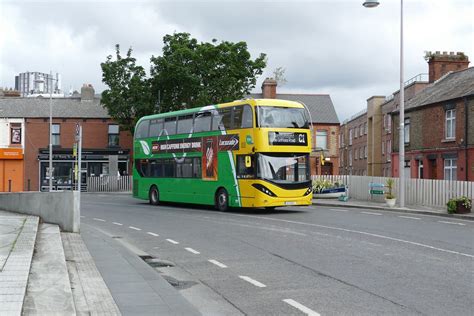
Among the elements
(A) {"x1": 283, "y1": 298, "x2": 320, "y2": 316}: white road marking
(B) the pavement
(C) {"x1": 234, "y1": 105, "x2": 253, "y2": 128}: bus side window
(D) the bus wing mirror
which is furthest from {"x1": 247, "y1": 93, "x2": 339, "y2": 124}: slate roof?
(A) {"x1": 283, "y1": 298, "x2": 320, "y2": 316}: white road marking

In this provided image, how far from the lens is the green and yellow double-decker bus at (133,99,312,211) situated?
21891 millimetres

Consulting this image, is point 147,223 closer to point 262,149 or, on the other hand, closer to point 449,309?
point 262,149

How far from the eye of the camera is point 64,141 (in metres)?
51.7

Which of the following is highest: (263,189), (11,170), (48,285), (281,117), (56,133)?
(56,133)

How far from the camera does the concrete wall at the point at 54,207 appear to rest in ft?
49.0

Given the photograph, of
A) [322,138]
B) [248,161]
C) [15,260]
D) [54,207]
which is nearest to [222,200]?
[248,161]

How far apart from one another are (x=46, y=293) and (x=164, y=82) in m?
36.9

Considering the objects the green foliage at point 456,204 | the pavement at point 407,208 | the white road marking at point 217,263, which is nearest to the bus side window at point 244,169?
the pavement at point 407,208

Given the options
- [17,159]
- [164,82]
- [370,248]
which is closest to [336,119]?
[164,82]

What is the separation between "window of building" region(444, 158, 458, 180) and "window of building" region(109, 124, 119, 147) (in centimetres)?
2993

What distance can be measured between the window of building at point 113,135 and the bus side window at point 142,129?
22.3m

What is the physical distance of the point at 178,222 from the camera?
19.1 m

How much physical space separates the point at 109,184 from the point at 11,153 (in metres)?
9.78

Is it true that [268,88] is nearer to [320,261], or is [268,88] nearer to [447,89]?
[447,89]
